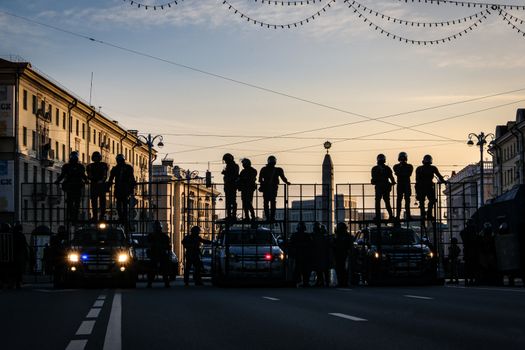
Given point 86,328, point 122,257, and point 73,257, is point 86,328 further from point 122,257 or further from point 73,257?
point 122,257

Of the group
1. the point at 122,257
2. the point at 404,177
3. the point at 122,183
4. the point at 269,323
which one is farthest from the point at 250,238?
the point at 269,323

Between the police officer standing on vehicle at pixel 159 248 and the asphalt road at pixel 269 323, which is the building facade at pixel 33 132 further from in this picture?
the asphalt road at pixel 269 323

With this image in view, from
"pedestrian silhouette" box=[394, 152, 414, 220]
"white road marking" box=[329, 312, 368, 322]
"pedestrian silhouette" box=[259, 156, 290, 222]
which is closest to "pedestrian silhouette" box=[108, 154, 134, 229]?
"pedestrian silhouette" box=[259, 156, 290, 222]

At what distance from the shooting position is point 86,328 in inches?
491

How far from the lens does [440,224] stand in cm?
3284

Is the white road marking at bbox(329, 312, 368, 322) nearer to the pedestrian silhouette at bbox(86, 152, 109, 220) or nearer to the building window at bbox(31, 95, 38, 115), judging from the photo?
the pedestrian silhouette at bbox(86, 152, 109, 220)

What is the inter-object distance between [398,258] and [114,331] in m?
18.0

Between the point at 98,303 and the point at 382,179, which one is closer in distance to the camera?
the point at 98,303

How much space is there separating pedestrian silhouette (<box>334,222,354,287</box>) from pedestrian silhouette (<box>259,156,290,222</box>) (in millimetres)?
2194

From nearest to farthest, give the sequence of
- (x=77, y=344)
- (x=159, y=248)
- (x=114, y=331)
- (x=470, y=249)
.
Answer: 1. (x=77, y=344)
2. (x=114, y=331)
3. (x=470, y=249)
4. (x=159, y=248)

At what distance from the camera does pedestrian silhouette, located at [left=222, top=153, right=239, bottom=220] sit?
30219 millimetres

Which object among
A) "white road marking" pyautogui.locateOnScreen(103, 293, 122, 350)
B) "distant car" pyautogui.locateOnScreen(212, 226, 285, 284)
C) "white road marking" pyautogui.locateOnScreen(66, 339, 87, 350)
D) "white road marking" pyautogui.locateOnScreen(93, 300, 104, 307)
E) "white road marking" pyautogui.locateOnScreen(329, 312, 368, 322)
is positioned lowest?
"white road marking" pyautogui.locateOnScreen(66, 339, 87, 350)

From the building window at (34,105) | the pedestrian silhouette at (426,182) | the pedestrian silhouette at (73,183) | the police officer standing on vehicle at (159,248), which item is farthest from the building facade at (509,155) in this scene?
the pedestrian silhouette at (73,183)

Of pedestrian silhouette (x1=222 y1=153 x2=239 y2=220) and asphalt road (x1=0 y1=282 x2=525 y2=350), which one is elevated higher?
pedestrian silhouette (x1=222 y1=153 x2=239 y2=220)
